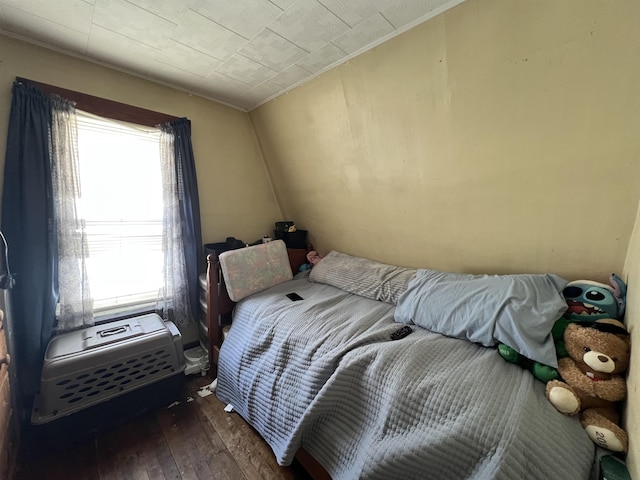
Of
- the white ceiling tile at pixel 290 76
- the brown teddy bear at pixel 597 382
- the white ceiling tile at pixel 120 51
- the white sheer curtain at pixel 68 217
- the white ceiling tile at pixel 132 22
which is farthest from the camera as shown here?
the white ceiling tile at pixel 290 76

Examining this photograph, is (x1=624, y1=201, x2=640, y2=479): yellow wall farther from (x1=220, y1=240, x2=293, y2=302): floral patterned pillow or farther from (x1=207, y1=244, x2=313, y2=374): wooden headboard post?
(x1=207, y1=244, x2=313, y2=374): wooden headboard post

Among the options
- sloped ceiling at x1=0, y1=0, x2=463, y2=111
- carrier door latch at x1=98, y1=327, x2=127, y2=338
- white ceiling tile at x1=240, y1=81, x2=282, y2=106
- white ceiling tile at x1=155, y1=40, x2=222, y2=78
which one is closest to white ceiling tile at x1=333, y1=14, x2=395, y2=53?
sloped ceiling at x1=0, y1=0, x2=463, y2=111

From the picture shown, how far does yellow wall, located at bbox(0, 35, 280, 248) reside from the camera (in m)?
1.52

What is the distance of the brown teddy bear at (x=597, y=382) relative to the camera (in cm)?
90

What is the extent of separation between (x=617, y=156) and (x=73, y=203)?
2.90 m

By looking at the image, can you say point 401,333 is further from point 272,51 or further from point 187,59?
point 187,59

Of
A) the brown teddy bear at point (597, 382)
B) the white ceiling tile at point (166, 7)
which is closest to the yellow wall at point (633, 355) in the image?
the brown teddy bear at point (597, 382)

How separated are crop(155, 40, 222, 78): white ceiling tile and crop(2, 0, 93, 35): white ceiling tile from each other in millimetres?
356

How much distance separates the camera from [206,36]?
1435 mm

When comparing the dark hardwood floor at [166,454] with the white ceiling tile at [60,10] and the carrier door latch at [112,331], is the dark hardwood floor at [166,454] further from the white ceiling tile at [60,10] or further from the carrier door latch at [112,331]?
the white ceiling tile at [60,10]

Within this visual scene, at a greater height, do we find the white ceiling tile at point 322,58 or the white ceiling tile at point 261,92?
the white ceiling tile at point 261,92

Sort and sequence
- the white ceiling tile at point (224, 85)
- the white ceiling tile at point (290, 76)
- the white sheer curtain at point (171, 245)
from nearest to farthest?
the white ceiling tile at point (290, 76) < the white ceiling tile at point (224, 85) < the white sheer curtain at point (171, 245)

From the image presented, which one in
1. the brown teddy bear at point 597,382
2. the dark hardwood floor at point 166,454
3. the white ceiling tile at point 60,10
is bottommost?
the dark hardwood floor at point 166,454

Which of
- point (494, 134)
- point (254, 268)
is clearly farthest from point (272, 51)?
point (254, 268)
